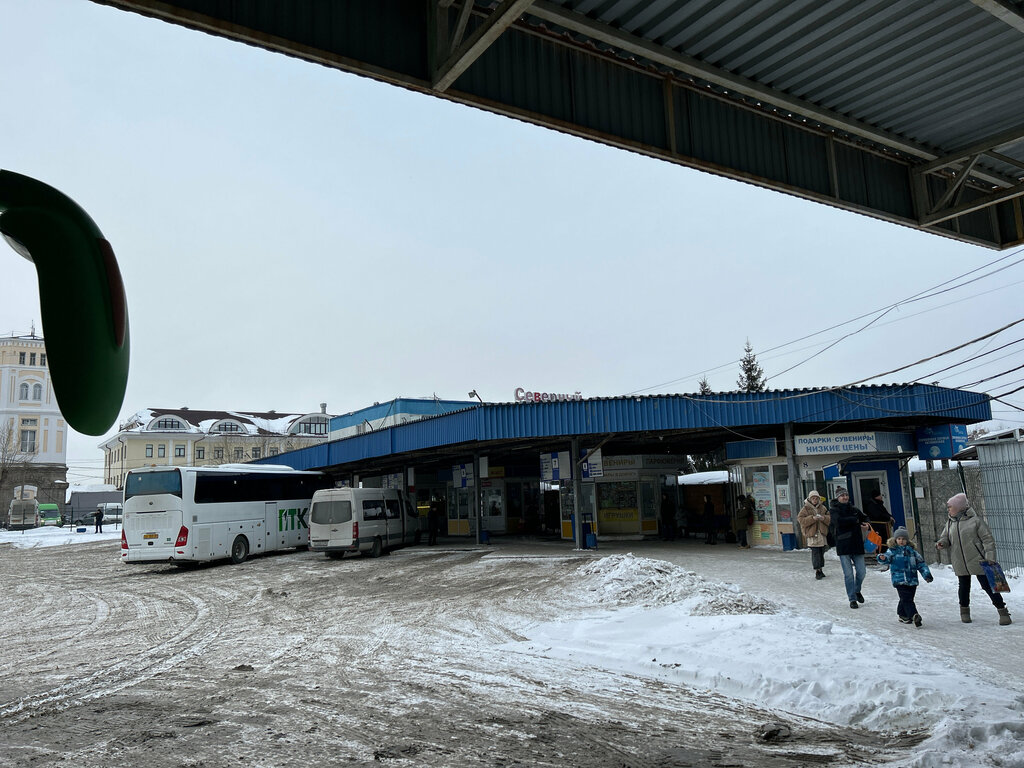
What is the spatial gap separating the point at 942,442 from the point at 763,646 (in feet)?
57.2

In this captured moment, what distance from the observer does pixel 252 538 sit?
85.2 feet

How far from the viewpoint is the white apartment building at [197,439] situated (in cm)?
7481

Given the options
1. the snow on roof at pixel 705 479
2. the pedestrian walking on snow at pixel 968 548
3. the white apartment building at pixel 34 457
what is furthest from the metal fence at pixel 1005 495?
the white apartment building at pixel 34 457

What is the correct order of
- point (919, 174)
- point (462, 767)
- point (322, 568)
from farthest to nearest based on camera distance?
point (322, 568), point (919, 174), point (462, 767)

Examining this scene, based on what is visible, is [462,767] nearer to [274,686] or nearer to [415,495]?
[274,686]

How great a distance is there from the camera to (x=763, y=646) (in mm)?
8234

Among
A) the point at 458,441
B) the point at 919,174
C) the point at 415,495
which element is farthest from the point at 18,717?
the point at 415,495

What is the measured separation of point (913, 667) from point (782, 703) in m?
1.53

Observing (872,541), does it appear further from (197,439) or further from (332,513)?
(197,439)

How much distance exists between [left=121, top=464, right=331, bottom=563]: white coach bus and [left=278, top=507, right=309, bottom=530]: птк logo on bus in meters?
0.07

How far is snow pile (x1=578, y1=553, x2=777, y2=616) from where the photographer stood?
10828mm

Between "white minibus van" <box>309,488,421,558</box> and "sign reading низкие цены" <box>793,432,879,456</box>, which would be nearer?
"sign reading низкие цены" <box>793,432,879,456</box>

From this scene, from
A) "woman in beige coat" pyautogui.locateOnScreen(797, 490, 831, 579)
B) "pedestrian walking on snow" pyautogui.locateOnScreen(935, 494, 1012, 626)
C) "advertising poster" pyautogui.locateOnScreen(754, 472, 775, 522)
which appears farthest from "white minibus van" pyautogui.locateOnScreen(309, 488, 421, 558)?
"pedestrian walking on snow" pyautogui.locateOnScreen(935, 494, 1012, 626)

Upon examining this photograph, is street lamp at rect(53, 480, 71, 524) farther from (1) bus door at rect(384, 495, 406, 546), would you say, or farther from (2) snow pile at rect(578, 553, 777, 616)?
(2) snow pile at rect(578, 553, 777, 616)
